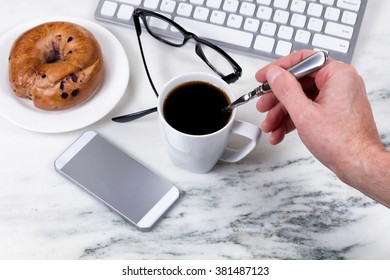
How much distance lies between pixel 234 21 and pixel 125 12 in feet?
0.56

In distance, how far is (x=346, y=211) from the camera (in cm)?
81

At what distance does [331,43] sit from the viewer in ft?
2.95

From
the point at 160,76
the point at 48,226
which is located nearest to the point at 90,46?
the point at 160,76

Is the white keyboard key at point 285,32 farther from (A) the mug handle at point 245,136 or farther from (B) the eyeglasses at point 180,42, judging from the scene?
(A) the mug handle at point 245,136

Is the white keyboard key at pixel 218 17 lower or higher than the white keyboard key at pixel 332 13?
lower

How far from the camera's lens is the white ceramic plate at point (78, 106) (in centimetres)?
83

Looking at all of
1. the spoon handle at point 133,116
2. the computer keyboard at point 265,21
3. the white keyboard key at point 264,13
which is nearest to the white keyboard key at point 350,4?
the computer keyboard at point 265,21

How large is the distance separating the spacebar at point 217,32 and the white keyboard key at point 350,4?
0.51 feet

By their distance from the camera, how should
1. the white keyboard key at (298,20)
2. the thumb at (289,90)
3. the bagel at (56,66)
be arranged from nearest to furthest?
the thumb at (289,90) < the bagel at (56,66) < the white keyboard key at (298,20)

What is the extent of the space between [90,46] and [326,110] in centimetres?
34

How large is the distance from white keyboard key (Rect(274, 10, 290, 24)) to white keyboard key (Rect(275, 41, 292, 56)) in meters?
0.04

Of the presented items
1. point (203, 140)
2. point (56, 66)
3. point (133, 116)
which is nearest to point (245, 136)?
point (203, 140)

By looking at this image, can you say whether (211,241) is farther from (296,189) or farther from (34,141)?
(34,141)

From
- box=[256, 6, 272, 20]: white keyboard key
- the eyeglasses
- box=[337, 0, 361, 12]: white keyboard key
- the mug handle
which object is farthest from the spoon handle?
box=[337, 0, 361, 12]: white keyboard key
